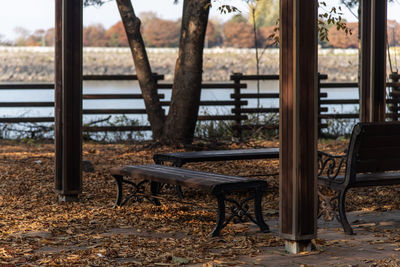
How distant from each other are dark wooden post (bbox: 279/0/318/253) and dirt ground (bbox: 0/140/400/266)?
285 mm

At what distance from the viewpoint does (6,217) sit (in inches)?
201

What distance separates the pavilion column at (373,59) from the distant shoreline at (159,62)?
4586cm

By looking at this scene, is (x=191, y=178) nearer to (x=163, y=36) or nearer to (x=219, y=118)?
(x=219, y=118)

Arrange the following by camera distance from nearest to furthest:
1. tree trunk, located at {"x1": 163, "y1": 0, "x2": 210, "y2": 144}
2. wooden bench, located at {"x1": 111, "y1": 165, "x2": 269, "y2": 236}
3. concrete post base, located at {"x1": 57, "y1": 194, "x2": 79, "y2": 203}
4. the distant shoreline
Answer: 1. wooden bench, located at {"x1": 111, "y1": 165, "x2": 269, "y2": 236}
2. concrete post base, located at {"x1": 57, "y1": 194, "x2": 79, "y2": 203}
3. tree trunk, located at {"x1": 163, "y1": 0, "x2": 210, "y2": 144}
4. the distant shoreline

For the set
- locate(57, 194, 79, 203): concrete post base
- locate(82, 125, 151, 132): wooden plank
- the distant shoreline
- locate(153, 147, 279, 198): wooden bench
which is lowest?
locate(57, 194, 79, 203): concrete post base

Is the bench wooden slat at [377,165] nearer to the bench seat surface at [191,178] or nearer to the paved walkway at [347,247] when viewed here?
the paved walkway at [347,247]

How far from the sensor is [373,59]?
20.9ft

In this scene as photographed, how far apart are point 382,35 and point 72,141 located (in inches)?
127

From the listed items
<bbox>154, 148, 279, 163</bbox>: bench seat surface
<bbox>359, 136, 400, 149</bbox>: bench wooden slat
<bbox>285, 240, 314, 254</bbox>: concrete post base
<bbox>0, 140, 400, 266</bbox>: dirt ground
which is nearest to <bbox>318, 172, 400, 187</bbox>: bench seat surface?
<bbox>359, 136, 400, 149</bbox>: bench wooden slat

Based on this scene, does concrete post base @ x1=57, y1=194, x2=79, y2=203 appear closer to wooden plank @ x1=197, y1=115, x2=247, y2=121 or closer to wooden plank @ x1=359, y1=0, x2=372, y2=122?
wooden plank @ x1=359, y1=0, x2=372, y2=122

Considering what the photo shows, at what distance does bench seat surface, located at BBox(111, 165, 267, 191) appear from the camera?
444 centimetres

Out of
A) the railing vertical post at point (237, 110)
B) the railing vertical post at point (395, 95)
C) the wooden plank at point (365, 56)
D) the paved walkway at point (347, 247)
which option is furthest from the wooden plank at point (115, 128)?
the paved walkway at point (347, 247)

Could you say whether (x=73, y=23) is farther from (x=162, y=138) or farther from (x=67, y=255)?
(x=162, y=138)

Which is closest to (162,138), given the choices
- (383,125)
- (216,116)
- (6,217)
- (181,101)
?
(181,101)
